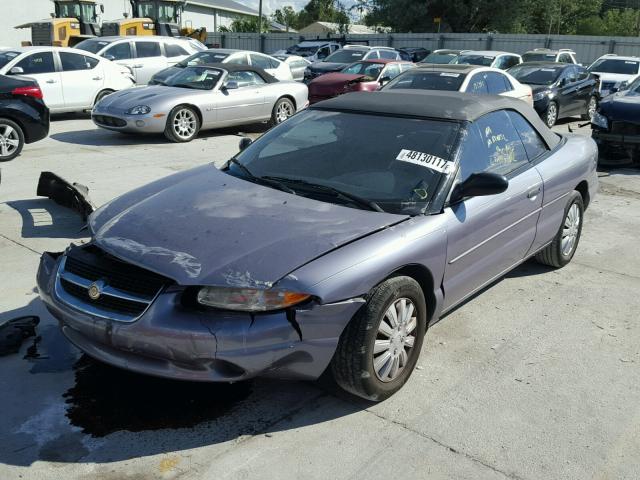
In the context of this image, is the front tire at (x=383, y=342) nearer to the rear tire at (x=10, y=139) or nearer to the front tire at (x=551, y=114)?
the rear tire at (x=10, y=139)

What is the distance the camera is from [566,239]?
5.71m

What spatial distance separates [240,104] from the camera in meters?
12.5

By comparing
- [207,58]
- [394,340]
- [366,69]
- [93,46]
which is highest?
[93,46]

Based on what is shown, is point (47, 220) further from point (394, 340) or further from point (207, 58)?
point (207, 58)

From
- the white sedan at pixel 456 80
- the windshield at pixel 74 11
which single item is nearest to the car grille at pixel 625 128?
the white sedan at pixel 456 80

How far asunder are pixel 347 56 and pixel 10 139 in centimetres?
1386

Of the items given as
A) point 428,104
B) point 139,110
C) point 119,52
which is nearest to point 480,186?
point 428,104

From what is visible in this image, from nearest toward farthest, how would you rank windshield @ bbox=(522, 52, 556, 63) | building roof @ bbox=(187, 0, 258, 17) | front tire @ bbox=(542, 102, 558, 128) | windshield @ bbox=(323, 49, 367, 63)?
front tire @ bbox=(542, 102, 558, 128) < windshield @ bbox=(323, 49, 367, 63) < windshield @ bbox=(522, 52, 556, 63) < building roof @ bbox=(187, 0, 258, 17)

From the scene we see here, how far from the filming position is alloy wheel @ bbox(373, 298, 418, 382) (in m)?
3.47

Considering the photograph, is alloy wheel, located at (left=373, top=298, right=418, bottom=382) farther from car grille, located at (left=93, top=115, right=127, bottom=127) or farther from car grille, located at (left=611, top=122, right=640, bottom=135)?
car grille, located at (left=93, top=115, right=127, bottom=127)

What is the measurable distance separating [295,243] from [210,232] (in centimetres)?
48

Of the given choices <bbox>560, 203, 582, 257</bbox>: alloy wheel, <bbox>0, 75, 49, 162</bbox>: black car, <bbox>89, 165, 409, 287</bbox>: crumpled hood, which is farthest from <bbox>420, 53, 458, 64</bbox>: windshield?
<bbox>89, 165, 409, 287</bbox>: crumpled hood

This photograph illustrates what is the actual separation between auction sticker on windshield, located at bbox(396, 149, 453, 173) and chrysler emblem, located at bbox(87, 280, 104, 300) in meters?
1.97

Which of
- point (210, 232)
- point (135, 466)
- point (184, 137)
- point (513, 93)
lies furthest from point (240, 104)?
point (135, 466)
